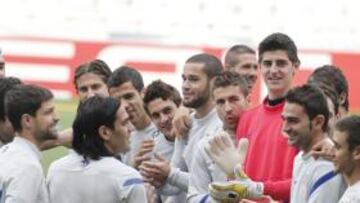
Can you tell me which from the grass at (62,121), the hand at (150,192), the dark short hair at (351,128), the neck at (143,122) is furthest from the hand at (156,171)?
the grass at (62,121)

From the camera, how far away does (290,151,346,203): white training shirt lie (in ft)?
21.8

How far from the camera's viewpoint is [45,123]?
7.28 m

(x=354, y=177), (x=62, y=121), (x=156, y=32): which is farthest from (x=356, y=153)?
(x=156, y=32)

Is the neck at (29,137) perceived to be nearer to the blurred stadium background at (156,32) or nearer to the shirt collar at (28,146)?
the shirt collar at (28,146)

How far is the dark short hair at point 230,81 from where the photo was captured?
8070mm

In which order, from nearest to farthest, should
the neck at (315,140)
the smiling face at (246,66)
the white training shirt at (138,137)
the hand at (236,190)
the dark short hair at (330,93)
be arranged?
1. the neck at (315,140)
2. the hand at (236,190)
3. the dark short hair at (330,93)
4. the white training shirt at (138,137)
5. the smiling face at (246,66)

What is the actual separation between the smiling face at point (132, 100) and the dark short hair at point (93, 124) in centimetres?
215

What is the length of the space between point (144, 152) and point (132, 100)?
0.70 metres

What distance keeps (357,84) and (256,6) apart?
2.07m

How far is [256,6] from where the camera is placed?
20156 millimetres

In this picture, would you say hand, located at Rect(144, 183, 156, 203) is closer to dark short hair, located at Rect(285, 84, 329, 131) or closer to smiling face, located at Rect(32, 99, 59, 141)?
smiling face, located at Rect(32, 99, 59, 141)

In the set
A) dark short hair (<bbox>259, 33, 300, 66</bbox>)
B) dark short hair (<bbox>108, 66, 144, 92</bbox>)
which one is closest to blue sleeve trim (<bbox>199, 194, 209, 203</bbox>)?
dark short hair (<bbox>259, 33, 300, 66</bbox>)

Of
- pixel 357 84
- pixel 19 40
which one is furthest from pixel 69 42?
pixel 357 84

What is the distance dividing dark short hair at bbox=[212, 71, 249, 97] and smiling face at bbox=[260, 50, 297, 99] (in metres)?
0.19
